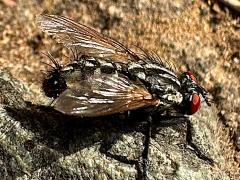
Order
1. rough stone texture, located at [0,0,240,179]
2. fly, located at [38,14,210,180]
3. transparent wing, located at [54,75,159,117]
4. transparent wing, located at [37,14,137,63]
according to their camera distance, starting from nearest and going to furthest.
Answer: transparent wing, located at [54,75,159,117] → fly, located at [38,14,210,180] → rough stone texture, located at [0,0,240,179] → transparent wing, located at [37,14,137,63]

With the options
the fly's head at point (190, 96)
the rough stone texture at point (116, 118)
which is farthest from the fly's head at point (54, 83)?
the fly's head at point (190, 96)

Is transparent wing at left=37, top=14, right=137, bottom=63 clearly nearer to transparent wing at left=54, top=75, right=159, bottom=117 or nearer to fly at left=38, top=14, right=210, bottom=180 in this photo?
fly at left=38, top=14, right=210, bottom=180

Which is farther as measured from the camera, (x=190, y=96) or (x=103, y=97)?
(x=190, y=96)

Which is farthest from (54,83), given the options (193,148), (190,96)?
(193,148)

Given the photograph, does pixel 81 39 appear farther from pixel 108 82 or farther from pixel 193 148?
pixel 193 148

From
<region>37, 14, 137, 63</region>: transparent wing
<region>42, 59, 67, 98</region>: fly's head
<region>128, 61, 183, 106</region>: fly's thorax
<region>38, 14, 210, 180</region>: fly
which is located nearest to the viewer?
<region>38, 14, 210, 180</region>: fly

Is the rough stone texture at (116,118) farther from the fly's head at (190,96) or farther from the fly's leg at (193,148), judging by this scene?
the fly's head at (190,96)

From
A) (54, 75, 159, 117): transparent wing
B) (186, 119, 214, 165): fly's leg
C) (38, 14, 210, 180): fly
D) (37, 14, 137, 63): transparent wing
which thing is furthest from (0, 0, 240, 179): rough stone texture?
(37, 14, 137, 63): transparent wing
